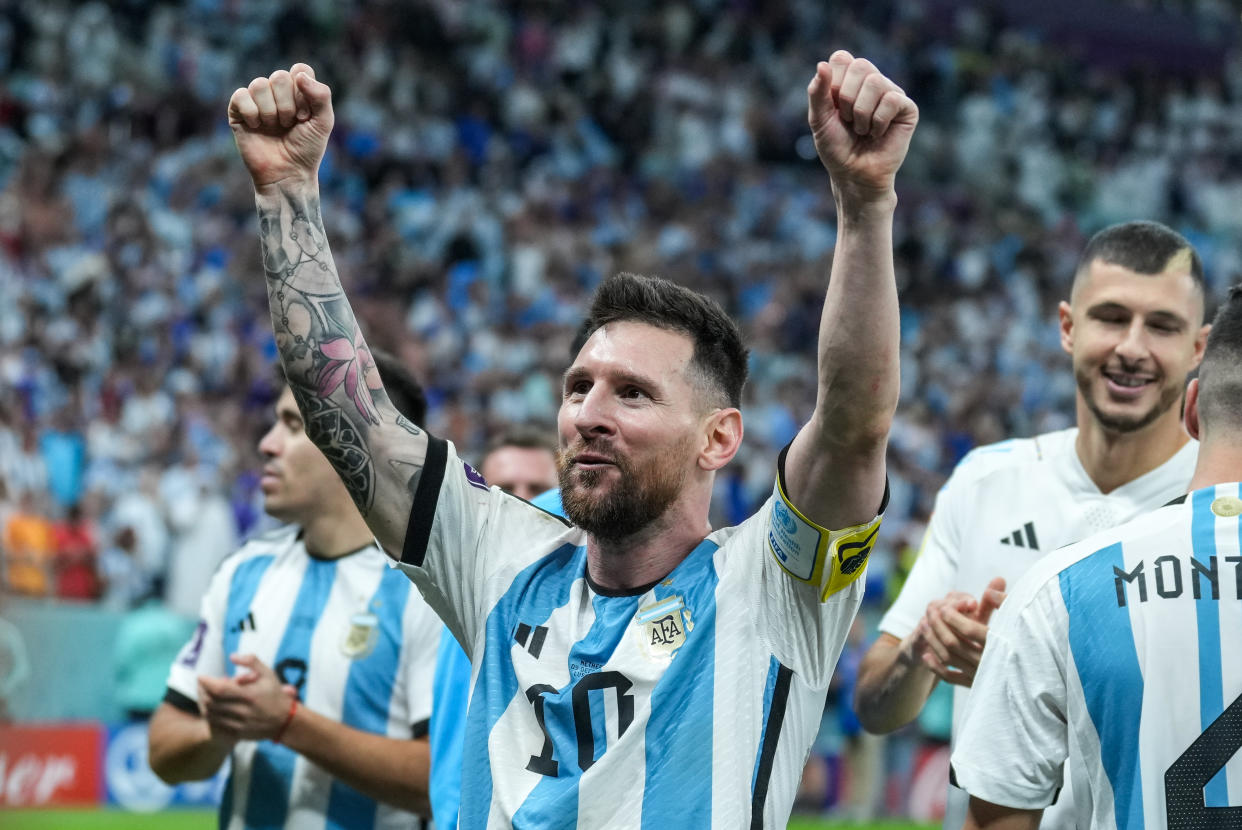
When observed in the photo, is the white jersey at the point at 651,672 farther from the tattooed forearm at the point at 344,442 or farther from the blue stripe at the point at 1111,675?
the blue stripe at the point at 1111,675

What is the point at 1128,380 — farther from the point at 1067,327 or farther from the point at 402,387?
the point at 402,387

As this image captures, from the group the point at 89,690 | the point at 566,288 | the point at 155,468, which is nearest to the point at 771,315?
the point at 566,288

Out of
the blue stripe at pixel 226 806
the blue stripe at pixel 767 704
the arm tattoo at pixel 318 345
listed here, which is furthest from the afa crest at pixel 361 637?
the blue stripe at pixel 767 704

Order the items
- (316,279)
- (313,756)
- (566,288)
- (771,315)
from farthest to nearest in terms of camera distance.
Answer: (771,315) < (566,288) < (313,756) < (316,279)

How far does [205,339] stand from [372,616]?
1009 centimetres

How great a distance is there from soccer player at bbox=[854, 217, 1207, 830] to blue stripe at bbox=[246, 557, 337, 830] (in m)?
1.67

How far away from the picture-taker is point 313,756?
12.6 feet

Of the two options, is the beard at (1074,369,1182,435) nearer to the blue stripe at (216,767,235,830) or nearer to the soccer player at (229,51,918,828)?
the soccer player at (229,51,918,828)

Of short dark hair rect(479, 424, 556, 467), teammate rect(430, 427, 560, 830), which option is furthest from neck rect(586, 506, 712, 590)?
short dark hair rect(479, 424, 556, 467)

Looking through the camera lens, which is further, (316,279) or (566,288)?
(566,288)

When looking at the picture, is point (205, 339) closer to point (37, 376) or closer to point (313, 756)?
point (37, 376)

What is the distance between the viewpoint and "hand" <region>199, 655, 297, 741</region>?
12.2ft

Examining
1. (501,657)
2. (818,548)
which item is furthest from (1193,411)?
(501,657)

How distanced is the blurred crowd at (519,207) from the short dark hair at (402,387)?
5.07 metres
